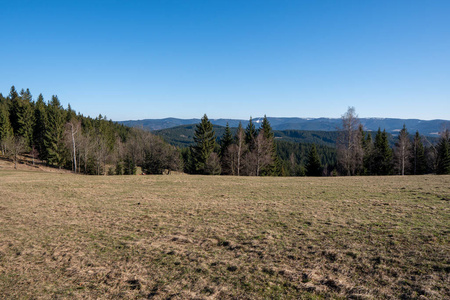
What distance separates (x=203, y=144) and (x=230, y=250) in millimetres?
45098

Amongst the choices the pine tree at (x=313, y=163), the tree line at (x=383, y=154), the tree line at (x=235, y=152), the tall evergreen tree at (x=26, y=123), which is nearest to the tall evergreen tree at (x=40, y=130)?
the tall evergreen tree at (x=26, y=123)

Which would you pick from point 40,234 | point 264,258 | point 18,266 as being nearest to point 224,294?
point 264,258

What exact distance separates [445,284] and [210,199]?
42.1ft

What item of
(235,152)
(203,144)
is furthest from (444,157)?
(203,144)

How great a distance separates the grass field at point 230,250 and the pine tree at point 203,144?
37664 mm

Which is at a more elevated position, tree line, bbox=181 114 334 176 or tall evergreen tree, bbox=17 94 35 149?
tall evergreen tree, bbox=17 94 35 149

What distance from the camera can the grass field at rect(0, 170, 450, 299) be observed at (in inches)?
225

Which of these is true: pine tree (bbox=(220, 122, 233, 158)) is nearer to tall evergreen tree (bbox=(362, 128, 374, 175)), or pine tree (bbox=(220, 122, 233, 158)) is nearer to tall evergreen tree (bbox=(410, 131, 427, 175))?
tall evergreen tree (bbox=(362, 128, 374, 175))

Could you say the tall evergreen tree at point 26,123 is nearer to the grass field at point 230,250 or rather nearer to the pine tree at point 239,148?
the pine tree at point 239,148

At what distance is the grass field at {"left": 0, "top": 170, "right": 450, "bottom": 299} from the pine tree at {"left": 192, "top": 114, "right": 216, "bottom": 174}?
1483 inches

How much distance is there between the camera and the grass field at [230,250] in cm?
571

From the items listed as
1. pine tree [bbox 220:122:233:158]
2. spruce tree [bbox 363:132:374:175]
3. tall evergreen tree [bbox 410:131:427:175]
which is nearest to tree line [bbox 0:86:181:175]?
pine tree [bbox 220:122:233:158]

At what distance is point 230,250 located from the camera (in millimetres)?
8016

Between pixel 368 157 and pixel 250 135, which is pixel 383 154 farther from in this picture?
pixel 250 135
